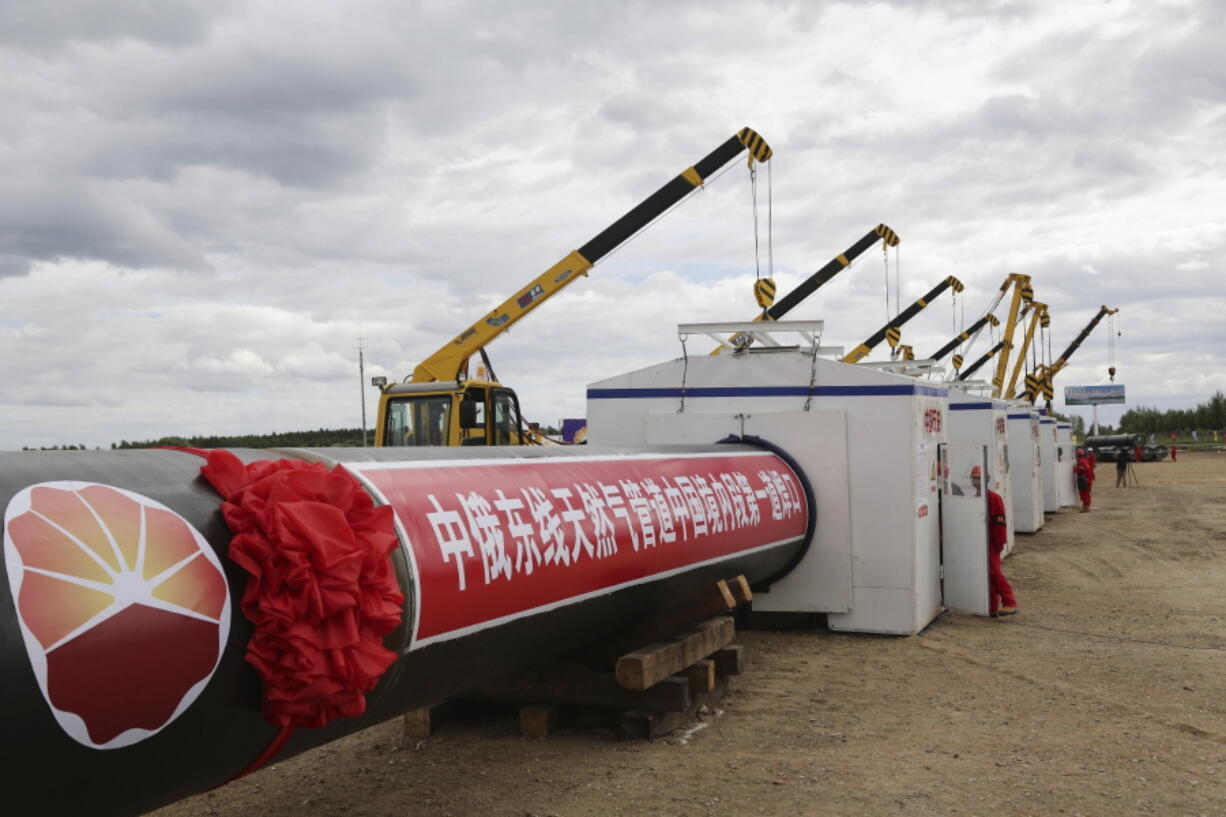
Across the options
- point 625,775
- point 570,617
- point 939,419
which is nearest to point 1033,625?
point 939,419

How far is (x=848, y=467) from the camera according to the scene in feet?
30.4

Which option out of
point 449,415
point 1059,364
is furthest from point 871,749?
point 1059,364

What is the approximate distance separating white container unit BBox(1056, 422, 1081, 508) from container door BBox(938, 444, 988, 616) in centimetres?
1713

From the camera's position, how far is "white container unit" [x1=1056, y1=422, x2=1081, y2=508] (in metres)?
26.3

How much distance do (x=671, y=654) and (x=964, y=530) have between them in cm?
514

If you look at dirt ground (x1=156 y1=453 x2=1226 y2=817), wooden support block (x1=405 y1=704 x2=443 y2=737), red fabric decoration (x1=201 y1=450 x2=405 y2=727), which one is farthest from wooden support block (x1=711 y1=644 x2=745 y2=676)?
red fabric decoration (x1=201 y1=450 x2=405 y2=727)

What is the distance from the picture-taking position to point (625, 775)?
5.50 m

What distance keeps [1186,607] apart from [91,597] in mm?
11218

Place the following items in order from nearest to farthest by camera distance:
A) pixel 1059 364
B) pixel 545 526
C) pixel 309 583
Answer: pixel 309 583 → pixel 545 526 → pixel 1059 364

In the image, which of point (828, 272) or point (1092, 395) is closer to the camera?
point (828, 272)

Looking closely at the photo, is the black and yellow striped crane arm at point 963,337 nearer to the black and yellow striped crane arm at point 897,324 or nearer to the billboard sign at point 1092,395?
the black and yellow striped crane arm at point 897,324

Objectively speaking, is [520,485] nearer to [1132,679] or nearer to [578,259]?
[1132,679]

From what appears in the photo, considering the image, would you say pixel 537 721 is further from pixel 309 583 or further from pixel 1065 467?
pixel 1065 467

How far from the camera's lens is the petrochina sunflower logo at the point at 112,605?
98.4 inches
